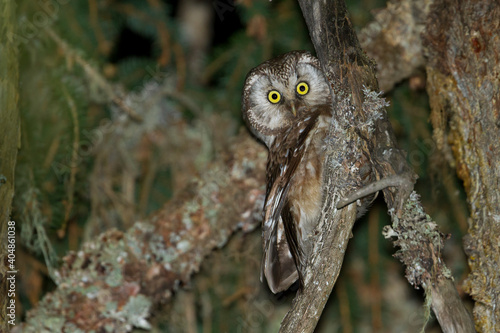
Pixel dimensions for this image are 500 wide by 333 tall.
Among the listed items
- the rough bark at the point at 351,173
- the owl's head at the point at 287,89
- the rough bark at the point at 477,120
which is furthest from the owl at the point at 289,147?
the rough bark at the point at 477,120

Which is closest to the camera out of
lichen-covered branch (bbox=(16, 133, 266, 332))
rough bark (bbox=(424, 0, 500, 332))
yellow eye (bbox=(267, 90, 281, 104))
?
rough bark (bbox=(424, 0, 500, 332))

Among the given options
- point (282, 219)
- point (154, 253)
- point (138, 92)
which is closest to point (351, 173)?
point (282, 219)

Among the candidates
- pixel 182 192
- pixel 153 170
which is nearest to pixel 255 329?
pixel 182 192

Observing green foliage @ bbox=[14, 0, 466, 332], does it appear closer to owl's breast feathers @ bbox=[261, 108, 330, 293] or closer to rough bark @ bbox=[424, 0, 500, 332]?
owl's breast feathers @ bbox=[261, 108, 330, 293]

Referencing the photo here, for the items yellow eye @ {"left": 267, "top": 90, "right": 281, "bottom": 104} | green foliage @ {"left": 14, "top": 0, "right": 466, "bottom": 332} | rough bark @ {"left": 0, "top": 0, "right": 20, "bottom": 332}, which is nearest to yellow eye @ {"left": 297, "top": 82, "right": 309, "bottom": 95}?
yellow eye @ {"left": 267, "top": 90, "right": 281, "bottom": 104}

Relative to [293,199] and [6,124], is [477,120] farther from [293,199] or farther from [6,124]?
[6,124]

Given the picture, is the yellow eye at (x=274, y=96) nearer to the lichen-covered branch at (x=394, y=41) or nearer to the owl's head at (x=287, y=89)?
the owl's head at (x=287, y=89)

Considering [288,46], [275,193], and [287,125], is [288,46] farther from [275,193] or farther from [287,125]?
[275,193]
